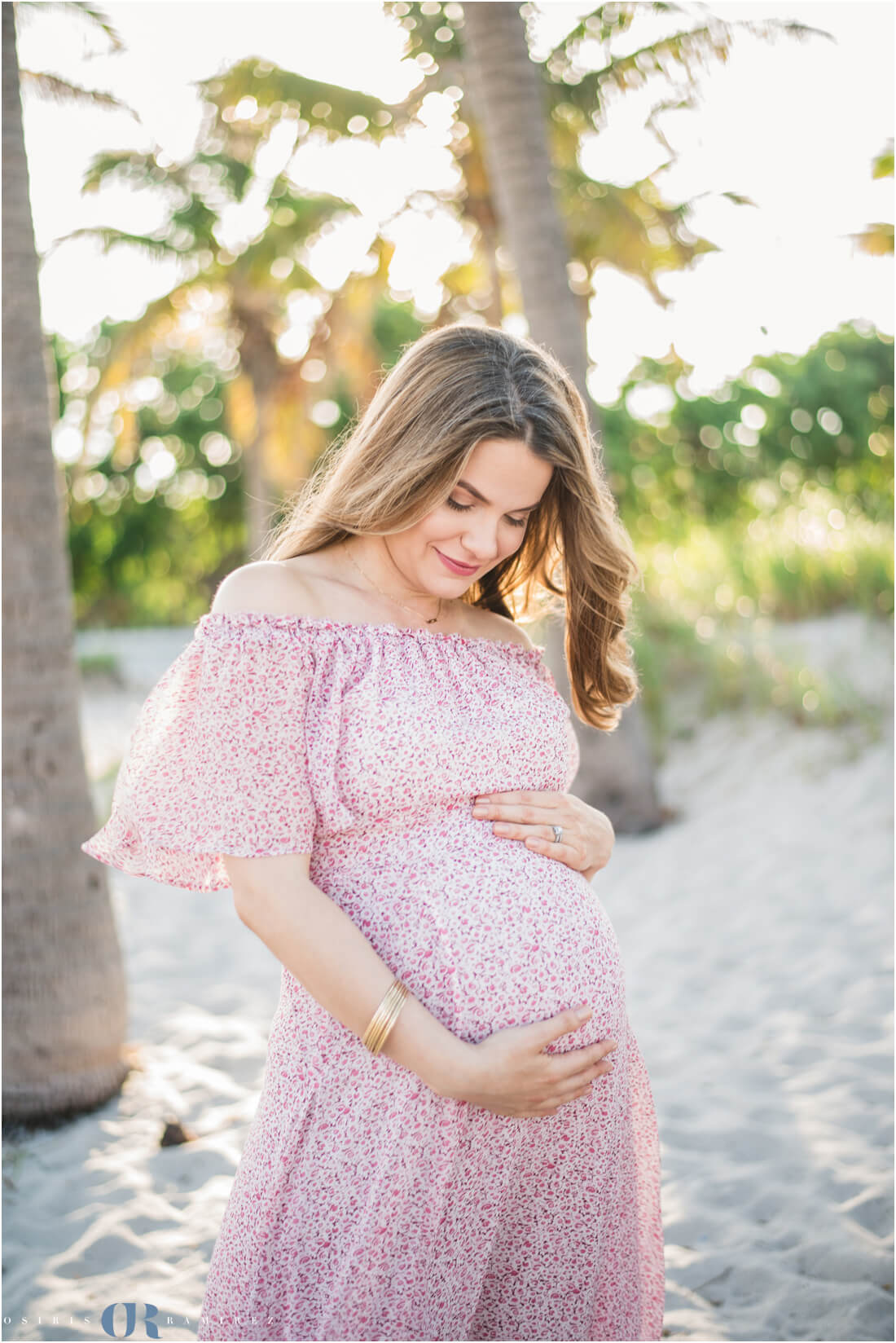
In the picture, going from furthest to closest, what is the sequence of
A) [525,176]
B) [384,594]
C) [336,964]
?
[525,176]
[384,594]
[336,964]

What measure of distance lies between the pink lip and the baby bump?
451 mm

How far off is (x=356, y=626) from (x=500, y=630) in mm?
446

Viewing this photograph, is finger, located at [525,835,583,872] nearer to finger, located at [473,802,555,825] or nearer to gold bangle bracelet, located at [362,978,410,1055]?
finger, located at [473,802,555,825]

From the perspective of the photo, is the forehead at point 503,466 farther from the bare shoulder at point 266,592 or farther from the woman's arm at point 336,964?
the woman's arm at point 336,964

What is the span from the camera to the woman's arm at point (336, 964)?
1.51 m

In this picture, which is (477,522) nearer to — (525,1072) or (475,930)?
(475,930)

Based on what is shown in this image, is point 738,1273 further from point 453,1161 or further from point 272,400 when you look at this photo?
point 272,400

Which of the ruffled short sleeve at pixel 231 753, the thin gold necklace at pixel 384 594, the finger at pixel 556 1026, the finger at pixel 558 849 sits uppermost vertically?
the thin gold necklace at pixel 384 594

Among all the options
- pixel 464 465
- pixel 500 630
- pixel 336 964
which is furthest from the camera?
pixel 500 630

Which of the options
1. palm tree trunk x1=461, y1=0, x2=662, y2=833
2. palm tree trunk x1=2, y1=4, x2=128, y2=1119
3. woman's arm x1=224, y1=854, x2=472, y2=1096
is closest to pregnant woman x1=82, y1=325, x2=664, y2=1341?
woman's arm x1=224, y1=854, x2=472, y2=1096

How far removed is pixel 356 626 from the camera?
176 cm

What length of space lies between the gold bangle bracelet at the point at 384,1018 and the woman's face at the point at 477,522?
0.71 metres

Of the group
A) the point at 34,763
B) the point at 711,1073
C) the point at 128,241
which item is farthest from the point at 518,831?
the point at 128,241

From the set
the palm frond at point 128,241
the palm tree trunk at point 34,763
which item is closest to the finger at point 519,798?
the palm tree trunk at point 34,763
